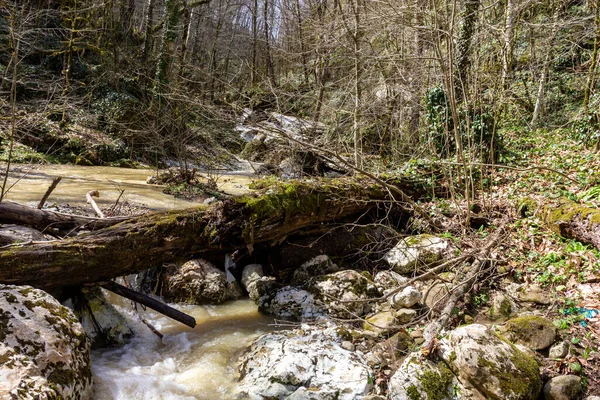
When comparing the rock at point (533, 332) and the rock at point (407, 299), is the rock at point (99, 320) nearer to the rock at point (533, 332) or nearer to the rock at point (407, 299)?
the rock at point (407, 299)

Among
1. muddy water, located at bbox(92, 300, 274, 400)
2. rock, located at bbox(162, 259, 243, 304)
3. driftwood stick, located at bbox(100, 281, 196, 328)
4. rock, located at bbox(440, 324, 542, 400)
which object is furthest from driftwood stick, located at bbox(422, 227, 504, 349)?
rock, located at bbox(162, 259, 243, 304)

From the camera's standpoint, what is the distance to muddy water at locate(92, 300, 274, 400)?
140 inches

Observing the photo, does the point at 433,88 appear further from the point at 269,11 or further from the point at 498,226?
the point at 269,11

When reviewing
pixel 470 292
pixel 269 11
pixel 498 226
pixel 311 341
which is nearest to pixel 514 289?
pixel 470 292

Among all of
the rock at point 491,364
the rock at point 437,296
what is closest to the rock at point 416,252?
the rock at point 437,296

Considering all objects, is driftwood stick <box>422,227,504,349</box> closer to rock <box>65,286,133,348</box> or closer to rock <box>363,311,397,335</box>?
rock <box>363,311,397,335</box>

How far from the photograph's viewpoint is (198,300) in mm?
5406

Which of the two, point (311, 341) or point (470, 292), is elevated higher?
point (470, 292)

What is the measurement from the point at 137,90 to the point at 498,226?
54.7 feet

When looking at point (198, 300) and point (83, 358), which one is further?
point (198, 300)

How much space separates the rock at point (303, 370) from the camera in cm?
348

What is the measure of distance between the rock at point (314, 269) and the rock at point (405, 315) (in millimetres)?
1649

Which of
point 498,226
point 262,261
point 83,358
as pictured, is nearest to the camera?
point 83,358

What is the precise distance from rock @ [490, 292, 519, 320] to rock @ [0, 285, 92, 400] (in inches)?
167
